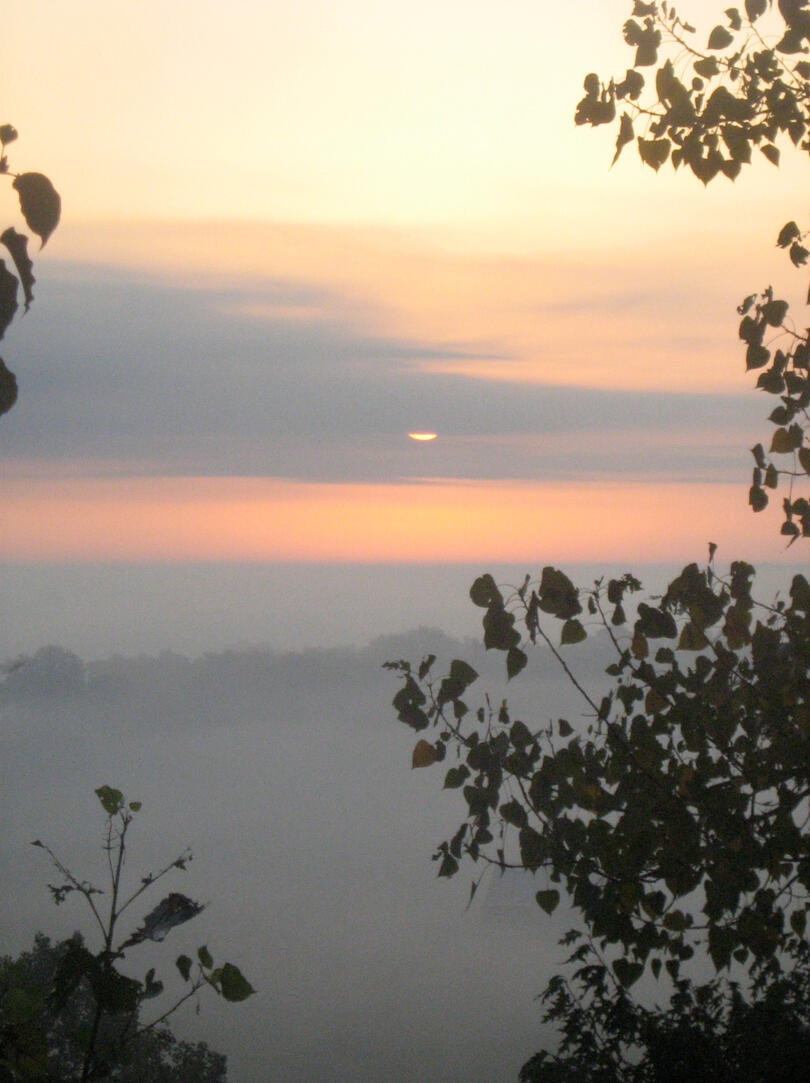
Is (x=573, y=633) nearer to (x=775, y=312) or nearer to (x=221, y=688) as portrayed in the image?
(x=775, y=312)

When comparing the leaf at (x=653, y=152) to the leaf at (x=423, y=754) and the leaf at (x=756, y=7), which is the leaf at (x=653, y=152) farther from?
the leaf at (x=423, y=754)

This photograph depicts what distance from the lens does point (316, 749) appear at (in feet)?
288

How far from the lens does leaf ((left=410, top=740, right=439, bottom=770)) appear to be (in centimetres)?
452

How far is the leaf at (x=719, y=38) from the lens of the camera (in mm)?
5047

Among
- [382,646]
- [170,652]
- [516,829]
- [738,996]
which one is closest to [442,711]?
[516,829]

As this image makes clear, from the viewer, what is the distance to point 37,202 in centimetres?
176

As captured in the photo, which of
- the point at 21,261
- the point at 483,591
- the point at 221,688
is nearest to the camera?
the point at 21,261

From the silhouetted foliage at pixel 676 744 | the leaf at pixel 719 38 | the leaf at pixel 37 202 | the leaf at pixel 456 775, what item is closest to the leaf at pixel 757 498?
the silhouetted foliage at pixel 676 744

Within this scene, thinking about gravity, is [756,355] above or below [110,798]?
above

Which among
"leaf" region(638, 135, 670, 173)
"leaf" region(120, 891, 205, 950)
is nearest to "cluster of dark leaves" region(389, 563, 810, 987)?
"leaf" region(120, 891, 205, 950)

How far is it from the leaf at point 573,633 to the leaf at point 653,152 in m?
2.25

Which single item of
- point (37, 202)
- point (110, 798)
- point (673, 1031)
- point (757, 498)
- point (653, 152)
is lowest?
point (673, 1031)

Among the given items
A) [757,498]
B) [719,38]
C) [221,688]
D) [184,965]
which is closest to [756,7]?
[719,38]

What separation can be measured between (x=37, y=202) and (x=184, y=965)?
2709 mm
